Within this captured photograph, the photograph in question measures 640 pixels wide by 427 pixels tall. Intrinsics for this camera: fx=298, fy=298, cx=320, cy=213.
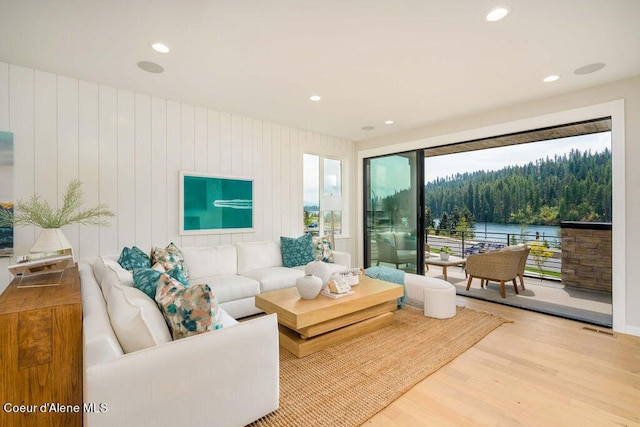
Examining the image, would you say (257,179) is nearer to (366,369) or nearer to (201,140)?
(201,140)

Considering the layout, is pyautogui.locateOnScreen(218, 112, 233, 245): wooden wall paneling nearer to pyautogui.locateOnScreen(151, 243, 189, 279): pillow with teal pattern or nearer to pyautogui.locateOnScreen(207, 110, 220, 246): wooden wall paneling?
pyautogui.locateOnScreen(207, 110, 220, 246): wooden wall paneling

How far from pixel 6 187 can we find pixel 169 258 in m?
1.51

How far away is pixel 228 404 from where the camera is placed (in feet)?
5.14

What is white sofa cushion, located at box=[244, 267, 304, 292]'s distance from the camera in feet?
11.4

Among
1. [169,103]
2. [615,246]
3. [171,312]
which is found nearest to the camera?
[171,312]

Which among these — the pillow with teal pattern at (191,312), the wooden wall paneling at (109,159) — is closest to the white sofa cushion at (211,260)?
the wooden wall paneling at (109,159)

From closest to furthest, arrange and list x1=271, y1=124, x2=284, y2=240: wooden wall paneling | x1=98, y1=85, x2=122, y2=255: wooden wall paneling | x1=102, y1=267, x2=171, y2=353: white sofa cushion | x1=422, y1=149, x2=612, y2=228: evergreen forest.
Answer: x1=102, y1=267, x2=171, y2=353: white sofa cushion < x1=98, y1=85, x2=122, y2=255: wooden wall paneling < x1=271, y1=124, x2=284, y2=240: wooden wall paneling < x1=422, y1=149, x2=612, y2=228: evergreen forest

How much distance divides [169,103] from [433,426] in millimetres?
4068

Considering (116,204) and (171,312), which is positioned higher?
(116,204)

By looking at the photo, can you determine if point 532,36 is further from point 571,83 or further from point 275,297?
point 275,297

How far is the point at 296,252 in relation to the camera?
4195mm

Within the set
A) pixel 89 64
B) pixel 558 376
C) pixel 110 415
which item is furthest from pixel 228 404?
pixel 89 64

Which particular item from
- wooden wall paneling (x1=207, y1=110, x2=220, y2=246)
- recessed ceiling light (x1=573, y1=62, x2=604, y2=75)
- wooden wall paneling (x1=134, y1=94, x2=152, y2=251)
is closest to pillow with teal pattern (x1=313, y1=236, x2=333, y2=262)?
wooden wall paneling (x1=207, y1=110, x2=220, y2=246)

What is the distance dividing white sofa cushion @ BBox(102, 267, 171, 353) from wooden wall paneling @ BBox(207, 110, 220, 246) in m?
2.45
